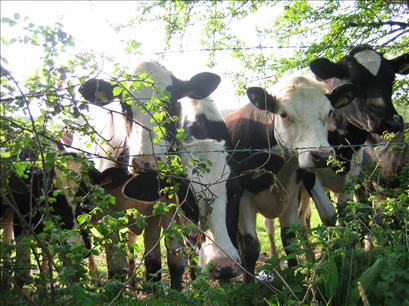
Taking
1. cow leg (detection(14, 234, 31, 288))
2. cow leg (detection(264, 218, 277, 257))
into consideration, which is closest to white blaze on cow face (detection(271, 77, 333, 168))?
cow leg (detection(264, 218, 277, 257))

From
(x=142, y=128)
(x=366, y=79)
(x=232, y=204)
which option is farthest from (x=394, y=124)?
(x=142, y=128)

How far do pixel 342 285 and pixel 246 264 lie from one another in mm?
2302

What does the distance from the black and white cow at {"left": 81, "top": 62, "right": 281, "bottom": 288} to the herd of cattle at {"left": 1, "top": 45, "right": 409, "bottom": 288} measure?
11 mm

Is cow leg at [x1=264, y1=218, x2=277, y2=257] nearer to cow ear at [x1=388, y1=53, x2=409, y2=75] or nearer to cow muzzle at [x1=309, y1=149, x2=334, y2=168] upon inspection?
cow ear at [x1=388, y1=53, x2=409, y2=75]

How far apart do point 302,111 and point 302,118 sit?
94mm

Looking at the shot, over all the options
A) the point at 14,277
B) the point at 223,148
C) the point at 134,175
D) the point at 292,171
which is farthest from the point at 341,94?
the point at 14,277

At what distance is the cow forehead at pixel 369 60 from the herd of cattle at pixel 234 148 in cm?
2

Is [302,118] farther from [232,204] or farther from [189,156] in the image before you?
A: [189,156]

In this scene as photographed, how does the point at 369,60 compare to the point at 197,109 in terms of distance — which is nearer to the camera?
the point at 197,109

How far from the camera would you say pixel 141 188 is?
202 inches

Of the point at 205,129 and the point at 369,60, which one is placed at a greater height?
the point at 369,60

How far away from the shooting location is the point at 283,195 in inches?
251

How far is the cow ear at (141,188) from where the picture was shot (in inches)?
200

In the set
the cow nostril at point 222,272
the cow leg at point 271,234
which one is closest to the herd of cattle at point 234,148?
the cow nostril at point 222,272
